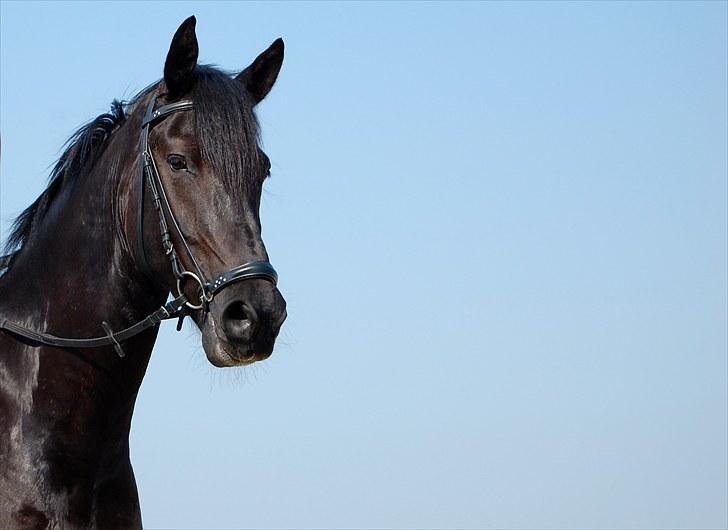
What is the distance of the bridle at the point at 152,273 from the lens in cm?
593

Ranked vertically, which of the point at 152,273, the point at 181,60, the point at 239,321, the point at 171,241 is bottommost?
the point at 239,321

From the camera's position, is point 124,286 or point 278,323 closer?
point 278,323

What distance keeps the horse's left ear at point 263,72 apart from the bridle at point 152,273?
2.02 feet

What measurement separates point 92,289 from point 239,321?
1.16 meters

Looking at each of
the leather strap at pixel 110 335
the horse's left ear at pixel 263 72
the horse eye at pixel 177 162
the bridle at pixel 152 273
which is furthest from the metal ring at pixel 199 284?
the horse's left ear at pixel 263 72

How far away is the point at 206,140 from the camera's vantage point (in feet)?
20.3

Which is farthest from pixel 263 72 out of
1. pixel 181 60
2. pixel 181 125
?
pixel 181 125

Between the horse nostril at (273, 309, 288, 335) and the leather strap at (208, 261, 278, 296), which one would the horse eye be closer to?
the leather strap at (208, 261, 278, 296)

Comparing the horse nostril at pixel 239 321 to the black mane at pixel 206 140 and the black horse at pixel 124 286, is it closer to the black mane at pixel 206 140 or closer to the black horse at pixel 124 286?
the black horse at pixel 124 286

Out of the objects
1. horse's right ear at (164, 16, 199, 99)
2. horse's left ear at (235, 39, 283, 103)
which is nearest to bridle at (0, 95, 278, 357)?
horse's right ear at (164, 16, 199, 99)

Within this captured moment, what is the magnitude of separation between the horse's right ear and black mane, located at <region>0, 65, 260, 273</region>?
7 cm

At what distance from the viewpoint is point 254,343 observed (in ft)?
19.0

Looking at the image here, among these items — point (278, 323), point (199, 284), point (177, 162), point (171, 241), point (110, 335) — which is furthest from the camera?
point (110, 335)

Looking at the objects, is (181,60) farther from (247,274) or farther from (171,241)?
(247,274)
